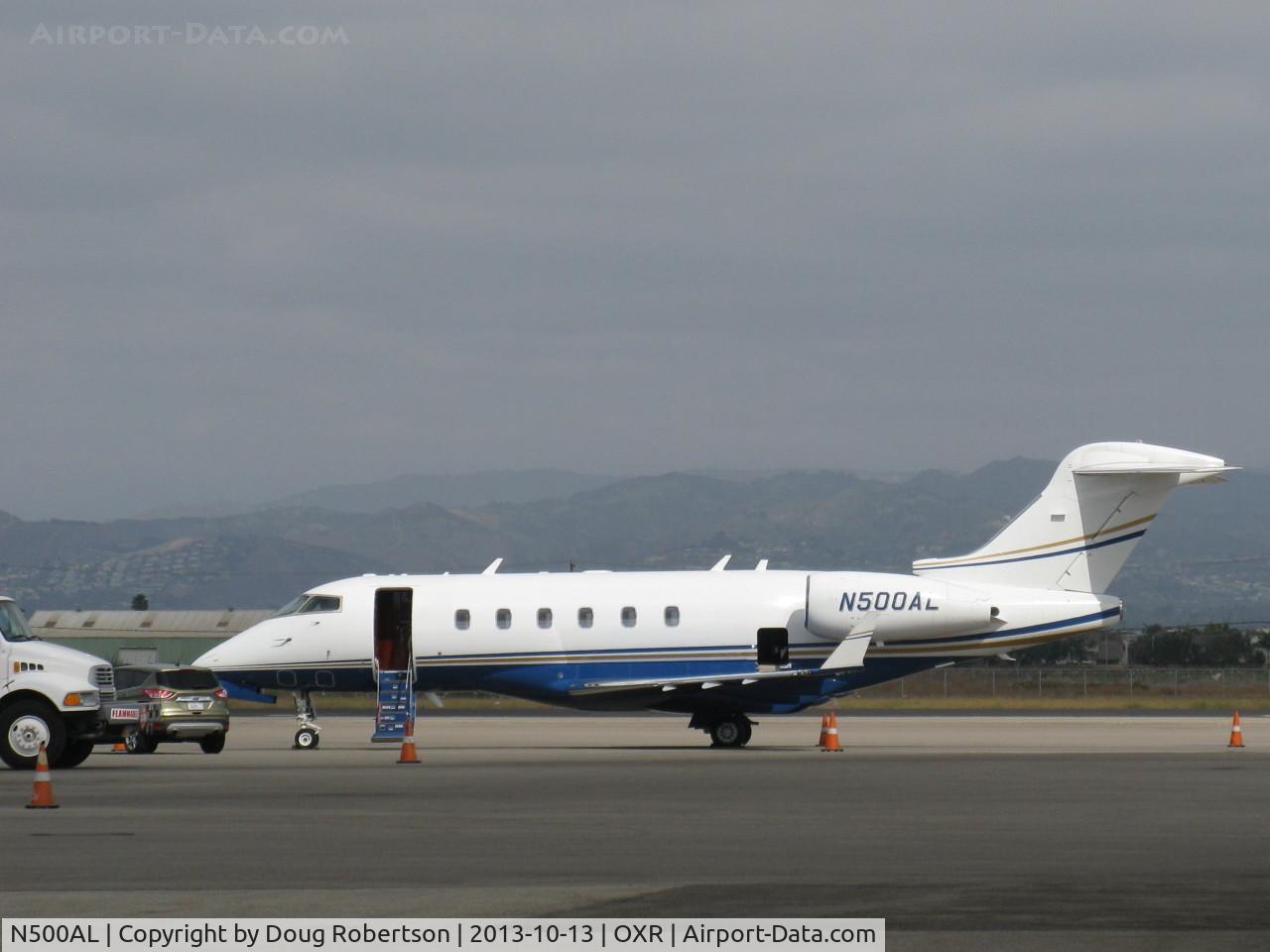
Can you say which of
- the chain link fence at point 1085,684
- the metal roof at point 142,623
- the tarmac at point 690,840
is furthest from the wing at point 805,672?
the metal roof at point 142,623

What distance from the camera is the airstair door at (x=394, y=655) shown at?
36688mm

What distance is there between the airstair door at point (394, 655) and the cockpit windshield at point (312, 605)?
92 centimetres

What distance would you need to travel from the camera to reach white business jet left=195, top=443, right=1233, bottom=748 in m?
35.5

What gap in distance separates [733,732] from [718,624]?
195cm

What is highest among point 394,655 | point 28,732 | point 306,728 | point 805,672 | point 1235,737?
point 394,655

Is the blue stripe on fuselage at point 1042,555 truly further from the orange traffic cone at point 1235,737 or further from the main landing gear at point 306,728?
the main landing gear at point 306,728

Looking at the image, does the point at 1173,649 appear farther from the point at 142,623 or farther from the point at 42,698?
the point at 42,698

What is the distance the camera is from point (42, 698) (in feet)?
93.3

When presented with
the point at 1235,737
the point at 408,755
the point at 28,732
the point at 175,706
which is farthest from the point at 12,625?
the point at 1235,737

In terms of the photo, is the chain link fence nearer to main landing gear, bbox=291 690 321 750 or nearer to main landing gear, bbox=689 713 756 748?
main landing gear, bbox=689 713 756 748

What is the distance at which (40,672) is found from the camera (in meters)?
28.3

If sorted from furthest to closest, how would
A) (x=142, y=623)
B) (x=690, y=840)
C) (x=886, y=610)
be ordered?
(x=142, y=623), (x=886, y=610), (x=690, y=840)

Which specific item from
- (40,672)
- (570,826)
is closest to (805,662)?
(40,672)

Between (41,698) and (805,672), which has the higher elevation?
(805,672)
